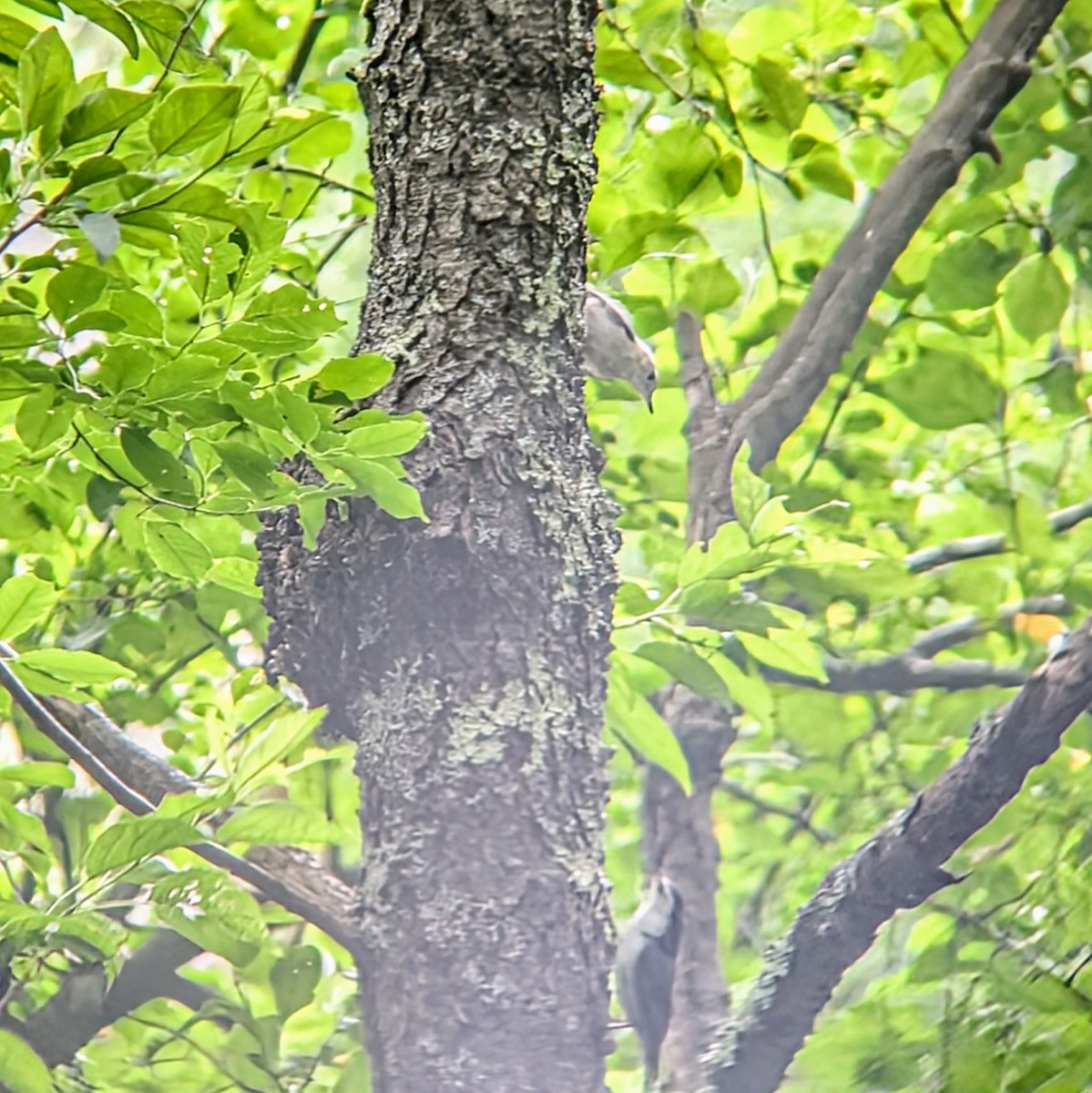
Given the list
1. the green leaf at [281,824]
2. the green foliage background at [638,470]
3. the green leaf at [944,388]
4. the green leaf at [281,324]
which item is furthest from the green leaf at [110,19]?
the green leaf at [944,388]

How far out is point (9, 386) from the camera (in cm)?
51

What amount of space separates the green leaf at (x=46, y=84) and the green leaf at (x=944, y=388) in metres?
0.48

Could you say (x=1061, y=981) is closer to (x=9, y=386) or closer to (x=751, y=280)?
(x=751, y=280)

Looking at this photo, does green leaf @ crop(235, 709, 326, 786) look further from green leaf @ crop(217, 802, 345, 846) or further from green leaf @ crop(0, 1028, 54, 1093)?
→ green leaf @ crop(0, 1028, 54, 1093)

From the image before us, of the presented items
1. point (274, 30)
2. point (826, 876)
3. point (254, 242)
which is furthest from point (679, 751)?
point (274, 30)

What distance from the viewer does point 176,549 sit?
0.58 meters

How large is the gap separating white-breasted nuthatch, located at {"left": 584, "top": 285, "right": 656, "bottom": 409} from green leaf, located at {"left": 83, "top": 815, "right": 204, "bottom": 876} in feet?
1.00

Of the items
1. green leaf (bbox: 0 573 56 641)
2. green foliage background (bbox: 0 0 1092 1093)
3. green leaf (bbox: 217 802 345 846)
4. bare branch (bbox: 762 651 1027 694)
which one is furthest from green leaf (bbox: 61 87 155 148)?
bare branch (bbox: 762 651 1027 694)

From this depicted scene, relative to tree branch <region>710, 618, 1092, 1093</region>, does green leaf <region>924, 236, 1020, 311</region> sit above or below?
above

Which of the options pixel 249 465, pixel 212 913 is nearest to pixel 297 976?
pixel 212 913

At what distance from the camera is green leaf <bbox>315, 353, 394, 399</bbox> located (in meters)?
0.55

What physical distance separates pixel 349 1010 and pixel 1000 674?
401 mm

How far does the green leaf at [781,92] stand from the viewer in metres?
0.73

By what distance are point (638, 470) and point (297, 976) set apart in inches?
12.9
